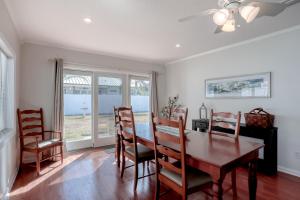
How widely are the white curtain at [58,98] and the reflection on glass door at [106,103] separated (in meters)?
0.91

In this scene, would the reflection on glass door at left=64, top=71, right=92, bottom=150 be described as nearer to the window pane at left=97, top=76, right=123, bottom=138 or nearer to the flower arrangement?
the window pane at left=97, top=76, right=123, bottom=138

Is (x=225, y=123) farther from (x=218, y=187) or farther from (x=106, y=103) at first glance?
(x=106, y=103)

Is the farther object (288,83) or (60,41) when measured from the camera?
(60,41)

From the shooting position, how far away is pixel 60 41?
343cm

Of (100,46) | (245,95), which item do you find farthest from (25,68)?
(245,95)

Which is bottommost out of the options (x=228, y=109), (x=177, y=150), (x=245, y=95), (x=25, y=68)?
(x=177, y=150)

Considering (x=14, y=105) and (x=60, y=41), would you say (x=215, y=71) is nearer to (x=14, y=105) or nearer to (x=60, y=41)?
(x=60, y=41)

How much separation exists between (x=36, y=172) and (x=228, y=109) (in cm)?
391

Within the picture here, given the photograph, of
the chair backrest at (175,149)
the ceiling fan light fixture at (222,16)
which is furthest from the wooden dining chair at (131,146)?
the ceiling fan light fixture at (222,16)

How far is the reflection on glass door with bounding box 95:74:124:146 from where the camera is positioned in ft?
14.5

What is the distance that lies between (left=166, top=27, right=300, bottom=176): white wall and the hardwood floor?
56 centimetres

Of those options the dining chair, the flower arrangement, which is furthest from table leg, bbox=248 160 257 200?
the flower arrangement

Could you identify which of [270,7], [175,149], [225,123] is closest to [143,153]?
[175,149]

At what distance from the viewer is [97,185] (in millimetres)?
2482
